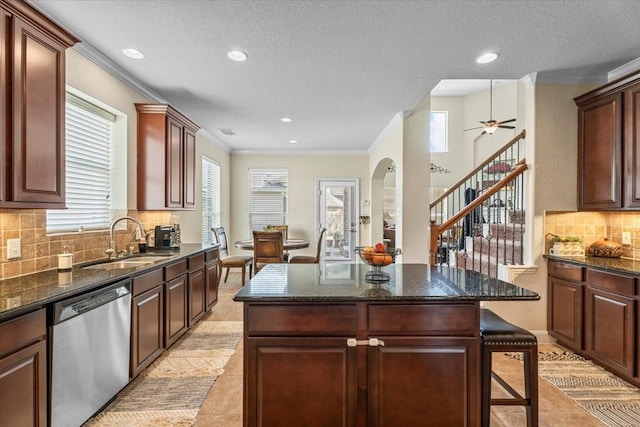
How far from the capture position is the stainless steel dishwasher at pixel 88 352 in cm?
181

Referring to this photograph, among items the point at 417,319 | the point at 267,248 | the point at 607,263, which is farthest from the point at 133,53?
the point at 607,263

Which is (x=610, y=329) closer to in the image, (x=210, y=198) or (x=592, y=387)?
(x=592, y=387)

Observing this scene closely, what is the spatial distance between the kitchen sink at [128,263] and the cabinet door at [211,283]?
2.87ft

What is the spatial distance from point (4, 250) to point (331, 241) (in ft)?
19.9

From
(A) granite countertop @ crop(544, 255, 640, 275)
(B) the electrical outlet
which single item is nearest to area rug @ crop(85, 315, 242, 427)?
(B) the electrical outlet

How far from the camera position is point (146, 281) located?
267 cm

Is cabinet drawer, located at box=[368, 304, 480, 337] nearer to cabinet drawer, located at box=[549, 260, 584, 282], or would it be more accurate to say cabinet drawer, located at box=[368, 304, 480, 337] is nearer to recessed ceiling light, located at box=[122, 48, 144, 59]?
cabinet drawer, located at box=[549, 260, 584, 282]

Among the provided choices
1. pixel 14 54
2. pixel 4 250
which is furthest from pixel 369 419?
pixel 14 54

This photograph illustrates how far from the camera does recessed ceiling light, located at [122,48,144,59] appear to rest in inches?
112

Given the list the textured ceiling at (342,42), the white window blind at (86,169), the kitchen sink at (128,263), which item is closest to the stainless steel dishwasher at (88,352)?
the kitchen sink at (128,263)

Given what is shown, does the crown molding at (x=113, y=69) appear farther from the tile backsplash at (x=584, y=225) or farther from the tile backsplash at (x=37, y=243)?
the tile backsplash at (x=584, y=225)

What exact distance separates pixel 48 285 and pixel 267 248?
11.6 ft

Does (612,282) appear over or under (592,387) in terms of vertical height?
over

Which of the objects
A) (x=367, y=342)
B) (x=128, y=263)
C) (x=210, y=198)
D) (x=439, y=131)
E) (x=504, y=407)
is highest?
(x=439, y=131)
